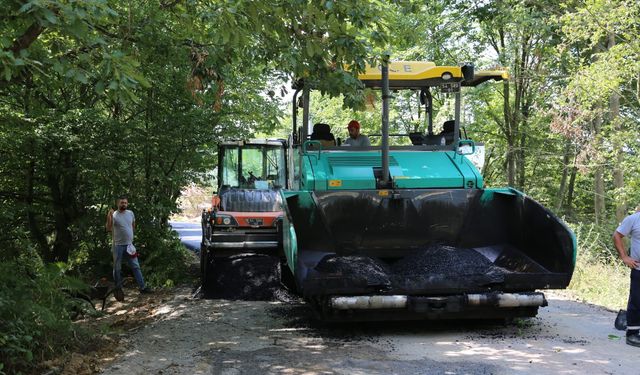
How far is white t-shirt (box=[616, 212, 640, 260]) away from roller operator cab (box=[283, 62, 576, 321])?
553 millimetres

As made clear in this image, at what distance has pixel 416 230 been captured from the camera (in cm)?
724

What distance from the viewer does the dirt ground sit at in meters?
5.13

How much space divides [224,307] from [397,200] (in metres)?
2.93

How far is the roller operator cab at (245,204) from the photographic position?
34.1 feet

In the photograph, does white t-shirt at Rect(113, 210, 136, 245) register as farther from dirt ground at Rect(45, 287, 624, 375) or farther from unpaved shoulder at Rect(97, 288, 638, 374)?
unpaved shoulder at Rect(97, 288, 638, 374)

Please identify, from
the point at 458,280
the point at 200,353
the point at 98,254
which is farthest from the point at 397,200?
the point at 98,254

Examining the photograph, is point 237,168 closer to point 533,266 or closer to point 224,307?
point 224,307

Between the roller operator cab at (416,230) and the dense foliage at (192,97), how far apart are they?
3.04ft

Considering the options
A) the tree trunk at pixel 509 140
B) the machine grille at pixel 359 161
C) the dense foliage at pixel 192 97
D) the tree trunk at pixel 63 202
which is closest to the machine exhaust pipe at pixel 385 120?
the dense foliage at pixel 192 97

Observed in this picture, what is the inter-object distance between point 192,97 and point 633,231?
671 centimetres

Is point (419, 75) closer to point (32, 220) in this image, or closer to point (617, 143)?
point (617, 143)

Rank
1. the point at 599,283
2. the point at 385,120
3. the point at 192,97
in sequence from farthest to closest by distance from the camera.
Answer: the point at 192,97
the point at 599,283
the point at 385,120

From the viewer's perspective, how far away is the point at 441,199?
718 centimetres

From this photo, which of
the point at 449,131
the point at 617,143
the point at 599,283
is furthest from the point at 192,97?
the point at 617,143
